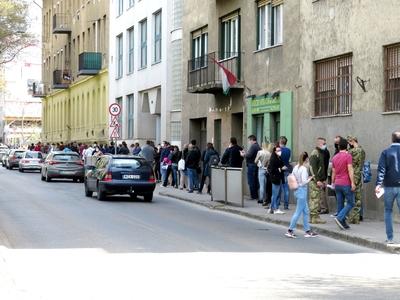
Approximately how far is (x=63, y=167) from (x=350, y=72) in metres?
18.9

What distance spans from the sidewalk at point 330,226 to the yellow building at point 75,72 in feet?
89.1

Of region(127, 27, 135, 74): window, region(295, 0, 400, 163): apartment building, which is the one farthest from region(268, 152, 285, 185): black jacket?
region(127, 27, 135, 74): window

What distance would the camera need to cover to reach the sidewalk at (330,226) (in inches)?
584

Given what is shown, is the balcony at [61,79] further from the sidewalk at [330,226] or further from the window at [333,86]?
the window at [333,86]

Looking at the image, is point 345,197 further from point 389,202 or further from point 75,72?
point 75,72

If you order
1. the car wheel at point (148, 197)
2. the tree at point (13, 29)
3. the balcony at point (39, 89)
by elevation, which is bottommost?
the car wheel at point (148, 197)

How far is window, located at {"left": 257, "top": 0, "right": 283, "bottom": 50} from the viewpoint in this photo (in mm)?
25609

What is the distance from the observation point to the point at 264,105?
1031 inches

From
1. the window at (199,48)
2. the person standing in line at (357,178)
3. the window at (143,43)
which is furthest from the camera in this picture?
the window at (143,43)

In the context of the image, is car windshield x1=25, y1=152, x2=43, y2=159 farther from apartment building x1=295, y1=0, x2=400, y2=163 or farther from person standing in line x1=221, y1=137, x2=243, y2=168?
apartment building x1=295, y1=0, x2=400, y2=163

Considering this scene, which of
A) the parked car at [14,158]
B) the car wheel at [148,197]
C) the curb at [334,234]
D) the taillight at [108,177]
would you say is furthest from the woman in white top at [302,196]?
the parked car at [14,158]

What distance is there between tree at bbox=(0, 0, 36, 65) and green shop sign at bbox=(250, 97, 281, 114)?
22704 millimetres

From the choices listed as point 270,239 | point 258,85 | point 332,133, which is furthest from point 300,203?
point 258,85

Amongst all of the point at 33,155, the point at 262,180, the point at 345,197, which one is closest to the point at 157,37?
the point at 33,155
